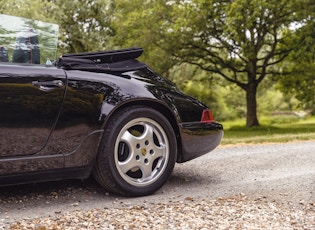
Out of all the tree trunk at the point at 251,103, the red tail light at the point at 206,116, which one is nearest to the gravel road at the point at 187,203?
the red tail light at the point at 206,116

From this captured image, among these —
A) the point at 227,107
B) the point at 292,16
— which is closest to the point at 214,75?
the point at 292,16

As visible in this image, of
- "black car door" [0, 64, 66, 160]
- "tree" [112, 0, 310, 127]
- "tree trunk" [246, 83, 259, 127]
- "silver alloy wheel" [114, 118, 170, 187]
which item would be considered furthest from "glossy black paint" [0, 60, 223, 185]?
"tree trunk" [246, 83, 259, 127]

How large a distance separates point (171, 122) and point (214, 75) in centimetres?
2525

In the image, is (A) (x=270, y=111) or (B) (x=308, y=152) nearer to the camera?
(B) (x=308, y=152)

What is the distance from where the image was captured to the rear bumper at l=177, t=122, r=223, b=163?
420cm

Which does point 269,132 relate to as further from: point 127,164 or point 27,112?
point 27,112

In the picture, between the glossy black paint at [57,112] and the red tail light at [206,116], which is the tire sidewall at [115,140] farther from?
the red tail light at [206,116]

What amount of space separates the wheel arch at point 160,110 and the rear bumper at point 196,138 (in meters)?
0.04

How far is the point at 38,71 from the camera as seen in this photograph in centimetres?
354

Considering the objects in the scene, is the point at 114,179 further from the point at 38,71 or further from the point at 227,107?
the point at 227,107

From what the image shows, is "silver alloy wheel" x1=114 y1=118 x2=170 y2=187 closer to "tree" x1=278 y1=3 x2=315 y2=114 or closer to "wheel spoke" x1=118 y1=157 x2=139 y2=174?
"wheel spoke" x1=118 y1=157 x2=139 y2=174

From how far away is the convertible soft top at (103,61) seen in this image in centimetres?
374

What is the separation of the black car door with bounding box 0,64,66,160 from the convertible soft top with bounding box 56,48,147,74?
156mm

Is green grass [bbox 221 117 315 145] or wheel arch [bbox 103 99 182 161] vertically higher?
wheel arch [bbox 103 99 182 161]
